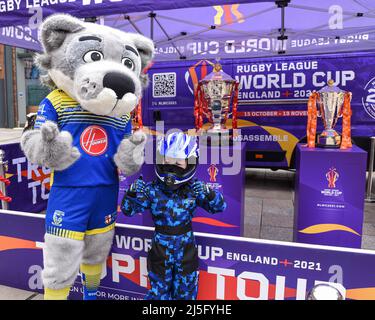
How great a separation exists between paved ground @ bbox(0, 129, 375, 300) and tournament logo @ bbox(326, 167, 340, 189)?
98 cm

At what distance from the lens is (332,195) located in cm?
254

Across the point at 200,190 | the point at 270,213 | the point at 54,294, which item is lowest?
the point at 270,213

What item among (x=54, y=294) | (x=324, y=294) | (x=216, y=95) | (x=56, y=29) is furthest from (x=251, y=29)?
(x=324, y=294)

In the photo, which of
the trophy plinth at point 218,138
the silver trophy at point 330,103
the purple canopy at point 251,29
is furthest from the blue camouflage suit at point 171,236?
the purple canopy at point 251,29

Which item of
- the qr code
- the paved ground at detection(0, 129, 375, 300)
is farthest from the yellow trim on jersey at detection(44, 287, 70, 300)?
the qr code

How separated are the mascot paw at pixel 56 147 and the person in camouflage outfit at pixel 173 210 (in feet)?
1.20

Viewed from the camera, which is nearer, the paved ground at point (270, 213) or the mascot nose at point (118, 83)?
the mascot nose at point (118, 83)

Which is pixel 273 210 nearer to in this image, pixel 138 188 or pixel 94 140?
pixel 138 188

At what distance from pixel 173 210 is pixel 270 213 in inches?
107

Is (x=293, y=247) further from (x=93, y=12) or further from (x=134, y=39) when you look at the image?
(x=93, y=12)

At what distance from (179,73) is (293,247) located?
162 inches

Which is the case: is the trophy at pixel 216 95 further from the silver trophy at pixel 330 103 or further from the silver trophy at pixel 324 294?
the silver trophy at pixel 324 294

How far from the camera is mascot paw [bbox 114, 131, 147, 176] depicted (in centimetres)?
166

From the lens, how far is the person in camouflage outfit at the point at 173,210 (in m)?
1.64
